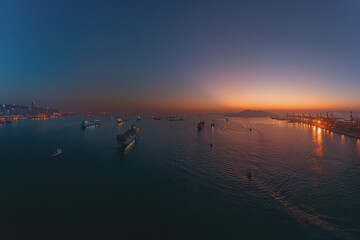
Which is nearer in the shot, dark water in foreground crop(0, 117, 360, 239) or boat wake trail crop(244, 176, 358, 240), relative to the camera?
boat wake trail crop(244, 176, 358, 240)

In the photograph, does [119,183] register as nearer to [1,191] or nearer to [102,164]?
[102,164]

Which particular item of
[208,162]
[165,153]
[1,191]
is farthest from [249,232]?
[1,191]

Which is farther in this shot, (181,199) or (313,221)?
(181,199)

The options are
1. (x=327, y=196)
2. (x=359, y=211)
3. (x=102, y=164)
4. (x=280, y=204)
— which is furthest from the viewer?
(x=102, y=164)

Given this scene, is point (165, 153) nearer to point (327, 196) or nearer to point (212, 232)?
point (212, 232)

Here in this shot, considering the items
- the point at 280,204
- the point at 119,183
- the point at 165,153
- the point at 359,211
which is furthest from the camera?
the point at 165,153

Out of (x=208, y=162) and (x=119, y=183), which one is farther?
(x=208, y=162)

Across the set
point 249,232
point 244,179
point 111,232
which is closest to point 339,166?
point 244,179

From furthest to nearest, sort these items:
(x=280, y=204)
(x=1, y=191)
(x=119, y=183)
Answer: (x=119, y=183) → (x=1, y=191) → (x=280, y=204)

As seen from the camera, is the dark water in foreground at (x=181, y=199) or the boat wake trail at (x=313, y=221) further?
the dark water in foreground at (x=181, y=199)
